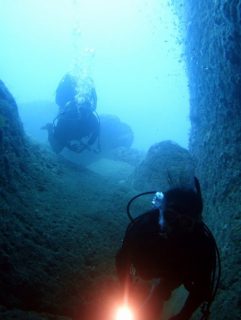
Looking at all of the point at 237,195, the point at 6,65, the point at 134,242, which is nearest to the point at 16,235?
the point at 134,242

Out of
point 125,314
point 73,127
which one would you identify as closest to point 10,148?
point 125,314

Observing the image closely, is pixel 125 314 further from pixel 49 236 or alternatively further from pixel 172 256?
pixel 49 236

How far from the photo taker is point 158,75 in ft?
442

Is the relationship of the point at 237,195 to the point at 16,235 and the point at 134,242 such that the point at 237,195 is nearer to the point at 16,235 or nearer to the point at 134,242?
the point at 134,242

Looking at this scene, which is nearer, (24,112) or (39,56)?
(24,112)

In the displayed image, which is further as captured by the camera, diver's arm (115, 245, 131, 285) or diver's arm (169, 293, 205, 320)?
diver's arm (115, 245, 131, 285)

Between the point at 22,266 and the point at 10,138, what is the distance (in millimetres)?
2643

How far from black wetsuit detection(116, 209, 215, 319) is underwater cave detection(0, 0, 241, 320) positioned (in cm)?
47

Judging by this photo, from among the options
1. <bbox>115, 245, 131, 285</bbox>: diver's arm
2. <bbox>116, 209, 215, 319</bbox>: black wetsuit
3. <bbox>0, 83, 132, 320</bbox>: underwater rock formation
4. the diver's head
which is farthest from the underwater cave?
the diver's head

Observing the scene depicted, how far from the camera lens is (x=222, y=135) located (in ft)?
18.4

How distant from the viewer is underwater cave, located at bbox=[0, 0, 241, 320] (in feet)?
11.2

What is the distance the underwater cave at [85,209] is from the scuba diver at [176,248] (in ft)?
1.59

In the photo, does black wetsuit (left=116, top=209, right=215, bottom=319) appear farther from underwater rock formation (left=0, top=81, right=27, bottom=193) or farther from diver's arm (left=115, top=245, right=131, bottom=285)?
Result: underwater rock formation (left=0, top=81, right=27, bottom=193)

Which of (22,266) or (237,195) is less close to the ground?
(237,195)
